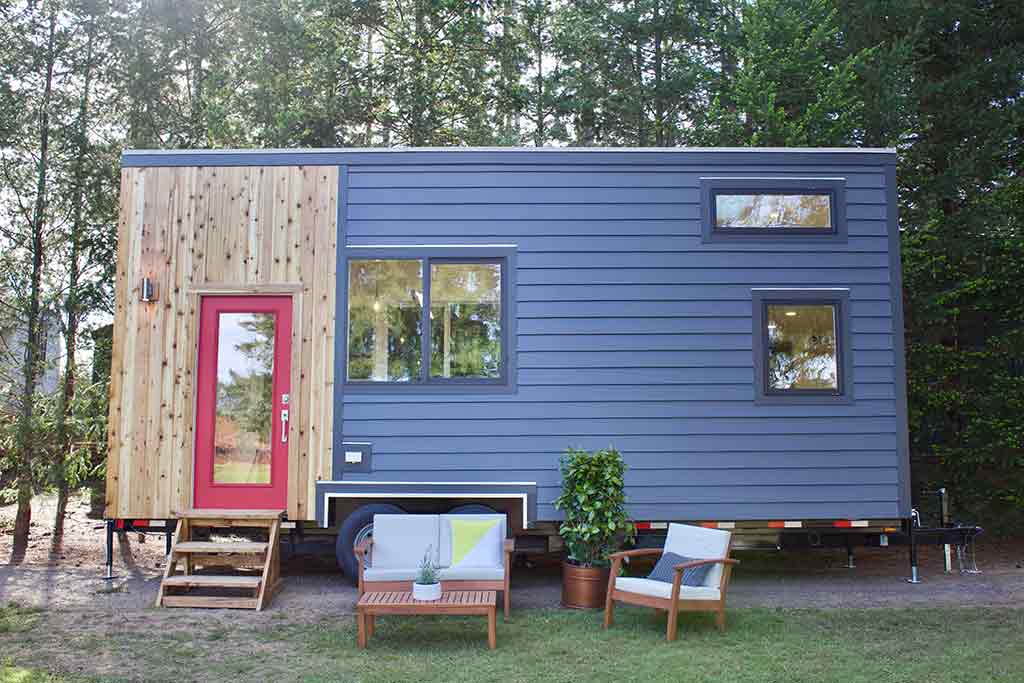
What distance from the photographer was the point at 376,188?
274 inches

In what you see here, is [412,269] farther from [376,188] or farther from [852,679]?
[852,679]

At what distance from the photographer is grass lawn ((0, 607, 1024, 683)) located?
14.8ft

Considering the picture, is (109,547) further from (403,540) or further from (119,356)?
(403,540)

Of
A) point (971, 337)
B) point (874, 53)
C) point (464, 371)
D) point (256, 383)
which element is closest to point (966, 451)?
point (971, 337)

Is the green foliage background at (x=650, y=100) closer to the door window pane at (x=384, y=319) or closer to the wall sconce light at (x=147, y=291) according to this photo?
the wall sconce light at (x=147, y=291)

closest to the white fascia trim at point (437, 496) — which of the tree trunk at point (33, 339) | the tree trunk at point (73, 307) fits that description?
the tree trunk at point (73, 307)

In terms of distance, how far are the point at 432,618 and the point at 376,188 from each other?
3.29 meters

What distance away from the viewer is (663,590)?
5379 millimetres

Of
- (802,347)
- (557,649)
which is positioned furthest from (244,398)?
(802,347)

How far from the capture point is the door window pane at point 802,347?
6848 mm

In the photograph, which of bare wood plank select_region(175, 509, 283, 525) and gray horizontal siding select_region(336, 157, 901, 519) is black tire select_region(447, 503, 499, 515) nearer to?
gray horizontal siding select_region(336, 157, 901, 519)

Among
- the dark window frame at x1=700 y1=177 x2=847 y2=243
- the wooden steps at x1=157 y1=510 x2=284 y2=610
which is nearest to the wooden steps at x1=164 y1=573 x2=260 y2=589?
the wooden steps at x1=157 y1=510 x2=284 y2=610

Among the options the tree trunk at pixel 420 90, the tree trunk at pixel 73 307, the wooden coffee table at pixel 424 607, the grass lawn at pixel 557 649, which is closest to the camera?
the grass lawn at pixel 557 649

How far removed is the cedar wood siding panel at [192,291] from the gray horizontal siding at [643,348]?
1.04 feet
